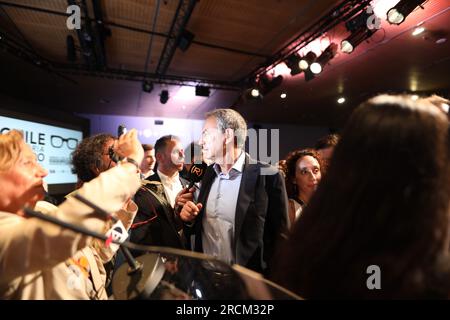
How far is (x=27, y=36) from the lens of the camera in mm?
3826

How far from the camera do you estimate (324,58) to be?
12.9 ft

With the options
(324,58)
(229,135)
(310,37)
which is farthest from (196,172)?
(324,58)

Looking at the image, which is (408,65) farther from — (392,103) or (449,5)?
(392,103)

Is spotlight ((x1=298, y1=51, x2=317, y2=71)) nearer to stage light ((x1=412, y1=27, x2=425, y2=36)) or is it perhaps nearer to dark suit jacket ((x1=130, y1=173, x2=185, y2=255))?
stage light ((x1=412, y1=27, x2=425, y2=36))

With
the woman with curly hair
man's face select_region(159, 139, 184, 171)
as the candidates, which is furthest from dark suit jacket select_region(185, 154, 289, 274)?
man's face select_region(159, 139, 184, 171)

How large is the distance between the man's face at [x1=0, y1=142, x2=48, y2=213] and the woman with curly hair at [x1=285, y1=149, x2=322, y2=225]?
1.76 metres

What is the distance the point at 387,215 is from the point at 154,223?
5.20 ft

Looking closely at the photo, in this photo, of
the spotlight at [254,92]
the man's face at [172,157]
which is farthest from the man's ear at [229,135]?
the spotlight at [254,92]

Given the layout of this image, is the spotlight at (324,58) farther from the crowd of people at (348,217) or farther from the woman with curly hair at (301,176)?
the crowd of people at (348,217)

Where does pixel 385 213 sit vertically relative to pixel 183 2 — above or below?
below

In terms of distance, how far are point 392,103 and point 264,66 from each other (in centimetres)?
452

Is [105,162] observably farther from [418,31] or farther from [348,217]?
[418,31]

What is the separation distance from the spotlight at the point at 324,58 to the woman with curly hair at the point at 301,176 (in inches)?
88.9
